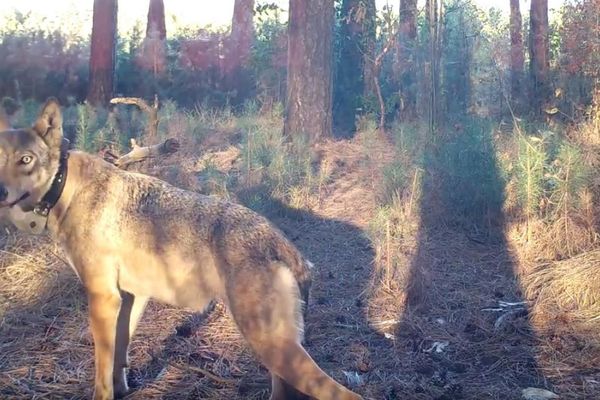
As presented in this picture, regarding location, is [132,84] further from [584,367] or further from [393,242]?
[584,367]

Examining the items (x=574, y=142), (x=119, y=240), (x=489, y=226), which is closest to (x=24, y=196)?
(x=119, y=240)

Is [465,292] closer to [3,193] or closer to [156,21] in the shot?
[3,193]

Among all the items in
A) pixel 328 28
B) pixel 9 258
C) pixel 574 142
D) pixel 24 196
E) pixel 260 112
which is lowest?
pixel 9 258

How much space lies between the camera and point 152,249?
479 cm

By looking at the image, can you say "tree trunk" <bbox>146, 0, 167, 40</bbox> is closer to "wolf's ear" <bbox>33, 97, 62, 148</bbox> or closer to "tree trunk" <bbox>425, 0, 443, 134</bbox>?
"tree trunk" <bbox>425, 0, 443, 134</bbox>

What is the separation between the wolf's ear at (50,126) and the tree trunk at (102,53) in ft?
43.8

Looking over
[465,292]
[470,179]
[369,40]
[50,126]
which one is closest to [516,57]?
[369,40]

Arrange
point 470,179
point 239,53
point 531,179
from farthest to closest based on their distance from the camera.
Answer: point 239,53 < point 470,179 < point 531,179

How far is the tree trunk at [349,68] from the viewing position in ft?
56.1

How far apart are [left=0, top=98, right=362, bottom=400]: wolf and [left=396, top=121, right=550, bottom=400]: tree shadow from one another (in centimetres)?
124

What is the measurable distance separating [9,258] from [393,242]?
3.80 m

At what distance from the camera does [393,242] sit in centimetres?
788

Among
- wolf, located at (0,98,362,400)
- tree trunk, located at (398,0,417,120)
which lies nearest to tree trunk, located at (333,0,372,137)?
tree trunk, located at (398,0,417,120)

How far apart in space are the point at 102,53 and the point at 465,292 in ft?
43.4
